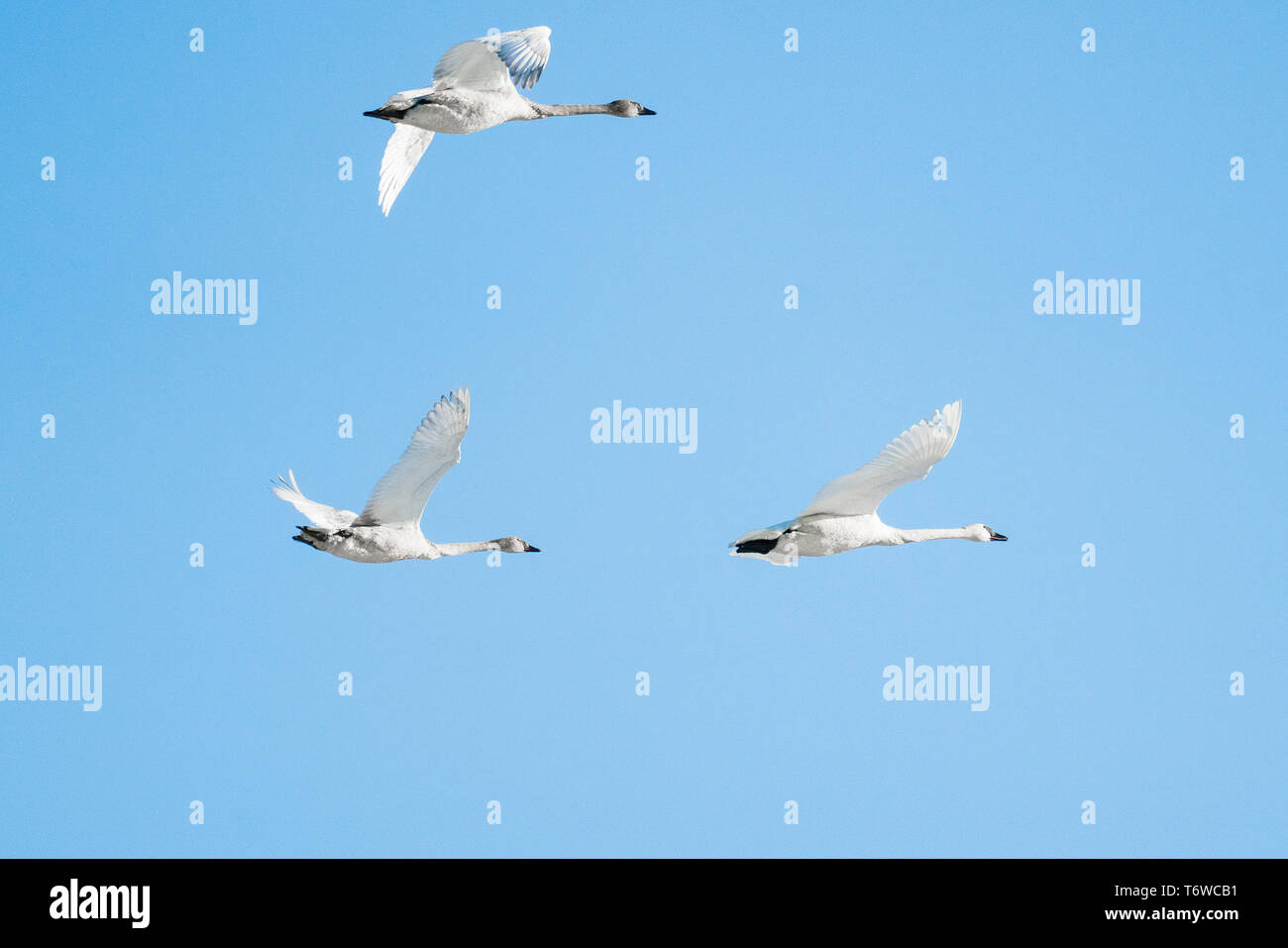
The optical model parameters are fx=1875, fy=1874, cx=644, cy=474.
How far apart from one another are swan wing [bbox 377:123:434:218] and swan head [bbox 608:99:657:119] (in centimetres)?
350

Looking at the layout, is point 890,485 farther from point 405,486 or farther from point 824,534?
point 405,486

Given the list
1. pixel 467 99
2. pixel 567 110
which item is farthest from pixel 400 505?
pixel 567 110

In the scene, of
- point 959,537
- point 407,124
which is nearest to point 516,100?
point 407,124

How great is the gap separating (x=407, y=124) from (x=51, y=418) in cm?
983

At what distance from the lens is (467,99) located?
30891 millimetres

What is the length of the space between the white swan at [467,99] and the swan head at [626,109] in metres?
1.23

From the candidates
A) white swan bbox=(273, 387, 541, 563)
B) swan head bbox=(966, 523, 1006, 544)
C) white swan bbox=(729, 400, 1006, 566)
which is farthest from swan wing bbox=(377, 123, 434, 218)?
swan head bbox=(966, 523, 1006, 544)

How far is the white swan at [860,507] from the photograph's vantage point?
92.2 ft

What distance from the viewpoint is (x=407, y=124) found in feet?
105

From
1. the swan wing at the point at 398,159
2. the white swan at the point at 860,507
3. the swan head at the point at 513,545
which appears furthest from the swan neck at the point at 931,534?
the swan wing at the point at 398,159

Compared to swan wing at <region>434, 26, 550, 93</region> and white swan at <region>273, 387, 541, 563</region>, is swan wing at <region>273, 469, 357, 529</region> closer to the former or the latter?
white swan at <region>273, 387, 541, 563</region>

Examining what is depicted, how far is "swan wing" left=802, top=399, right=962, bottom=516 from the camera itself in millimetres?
28047

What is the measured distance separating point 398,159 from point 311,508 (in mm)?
6653
